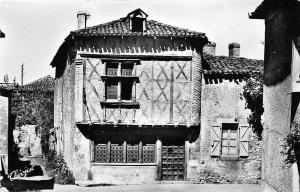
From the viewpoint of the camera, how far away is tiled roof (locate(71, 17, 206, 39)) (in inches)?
651

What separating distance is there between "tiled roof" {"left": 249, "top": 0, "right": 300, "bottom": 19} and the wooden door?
732 cm

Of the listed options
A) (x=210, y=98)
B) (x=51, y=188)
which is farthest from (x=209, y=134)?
(x=51, y=188)

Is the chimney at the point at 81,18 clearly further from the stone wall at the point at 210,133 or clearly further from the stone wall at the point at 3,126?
the stone wall at the point at 210,133

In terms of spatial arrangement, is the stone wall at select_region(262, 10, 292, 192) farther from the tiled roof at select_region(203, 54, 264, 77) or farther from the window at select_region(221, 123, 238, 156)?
the window at select_region(221, 123, 238, 156)

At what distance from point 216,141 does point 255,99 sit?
8.46ft

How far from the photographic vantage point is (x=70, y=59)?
18.1 metres

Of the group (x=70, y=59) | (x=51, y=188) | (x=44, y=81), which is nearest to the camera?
(x=51, y=188)

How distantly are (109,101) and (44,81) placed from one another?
27.1m

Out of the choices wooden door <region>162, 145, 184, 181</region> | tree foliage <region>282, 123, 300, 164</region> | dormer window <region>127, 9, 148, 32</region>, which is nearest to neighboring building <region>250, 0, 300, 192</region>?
tree foliage <region>282, 123, 300, 164</region>

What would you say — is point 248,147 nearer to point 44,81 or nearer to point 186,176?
point 186,176

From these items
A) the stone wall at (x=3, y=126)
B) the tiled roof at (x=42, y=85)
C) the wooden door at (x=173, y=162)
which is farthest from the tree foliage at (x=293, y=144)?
the tiled roof at (x=42, y=85)

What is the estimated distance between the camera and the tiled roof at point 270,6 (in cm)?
994

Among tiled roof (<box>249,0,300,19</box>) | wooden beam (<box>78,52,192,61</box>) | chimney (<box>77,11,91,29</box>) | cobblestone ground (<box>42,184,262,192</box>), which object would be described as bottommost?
cobblestone ground (<box>42,184,262,192</box>)

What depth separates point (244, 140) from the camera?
56.9 feet
